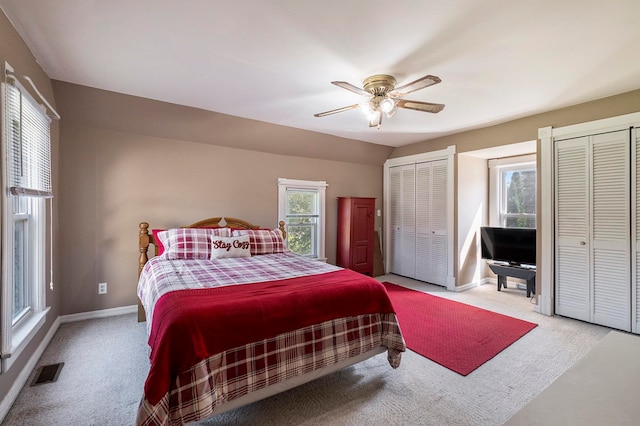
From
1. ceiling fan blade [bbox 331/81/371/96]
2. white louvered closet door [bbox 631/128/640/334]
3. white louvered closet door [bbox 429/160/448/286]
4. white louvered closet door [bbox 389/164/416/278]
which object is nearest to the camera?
ceiling fan blade [bbox 331/81/371/96]

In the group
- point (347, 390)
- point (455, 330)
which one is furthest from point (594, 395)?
point (455, 330)

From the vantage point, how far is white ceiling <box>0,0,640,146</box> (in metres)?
1.77

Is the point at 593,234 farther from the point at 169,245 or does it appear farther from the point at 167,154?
the point at 167,154

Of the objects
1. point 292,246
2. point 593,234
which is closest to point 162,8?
point 292,246

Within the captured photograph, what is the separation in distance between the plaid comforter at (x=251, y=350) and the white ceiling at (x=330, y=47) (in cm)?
179

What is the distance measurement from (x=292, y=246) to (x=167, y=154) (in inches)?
91.5

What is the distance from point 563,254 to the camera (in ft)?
11.5

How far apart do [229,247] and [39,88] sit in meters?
2.20

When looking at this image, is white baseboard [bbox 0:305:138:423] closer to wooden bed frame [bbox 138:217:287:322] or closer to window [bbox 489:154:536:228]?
wooden bed frame [bbox 138:217:287:322]

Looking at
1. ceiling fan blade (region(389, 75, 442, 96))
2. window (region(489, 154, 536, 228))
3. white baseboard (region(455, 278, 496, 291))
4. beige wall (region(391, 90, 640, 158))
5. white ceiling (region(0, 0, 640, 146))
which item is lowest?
white baseboard (region(455, 278, 496, 291))

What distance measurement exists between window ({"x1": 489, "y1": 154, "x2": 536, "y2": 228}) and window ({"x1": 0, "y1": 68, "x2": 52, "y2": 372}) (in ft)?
19.5

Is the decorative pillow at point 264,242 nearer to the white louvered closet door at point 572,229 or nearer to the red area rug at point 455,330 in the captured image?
the red area rug at point 455,330

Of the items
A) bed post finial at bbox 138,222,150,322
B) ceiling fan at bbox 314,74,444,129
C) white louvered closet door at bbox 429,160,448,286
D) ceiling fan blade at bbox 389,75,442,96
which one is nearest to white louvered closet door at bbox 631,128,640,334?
white louvered closet door at bbox 429,160,448,286

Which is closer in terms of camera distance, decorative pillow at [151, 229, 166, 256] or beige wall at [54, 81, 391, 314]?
beige wall at [54, 81, 391, 314]
